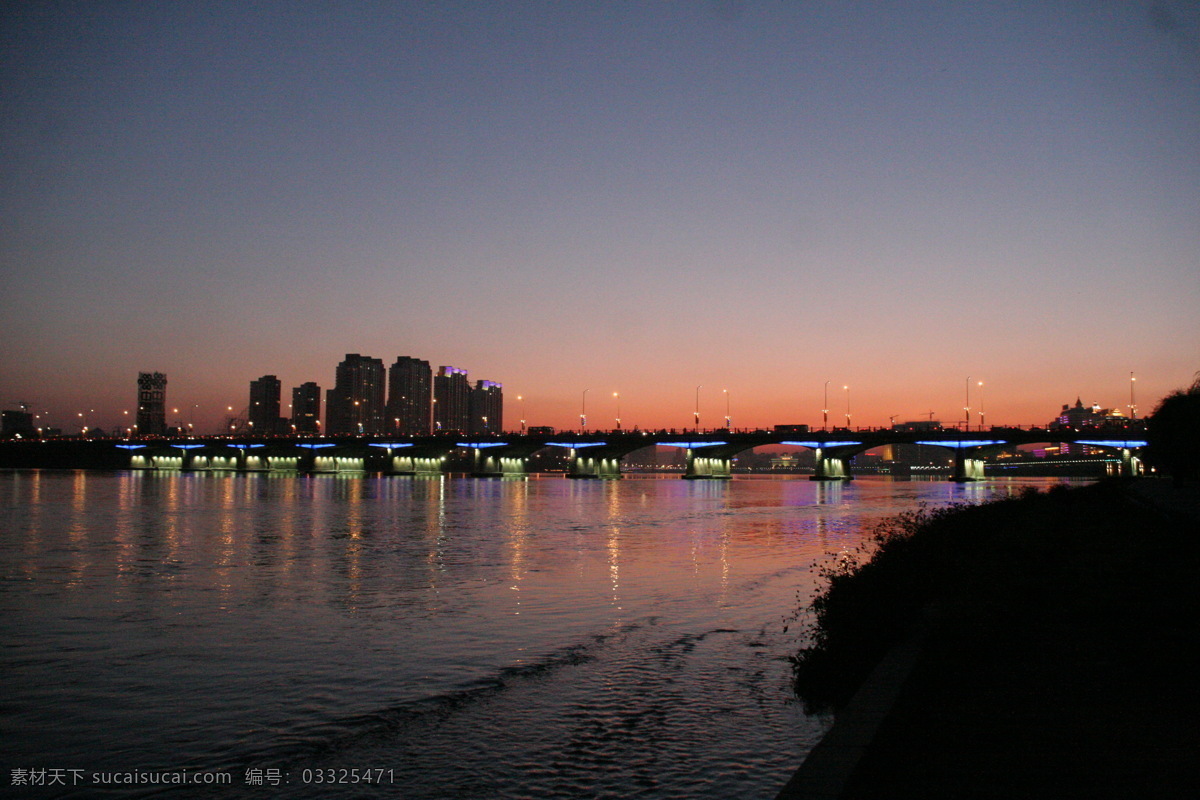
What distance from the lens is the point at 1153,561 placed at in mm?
22094

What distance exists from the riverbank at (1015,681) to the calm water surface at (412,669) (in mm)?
1789

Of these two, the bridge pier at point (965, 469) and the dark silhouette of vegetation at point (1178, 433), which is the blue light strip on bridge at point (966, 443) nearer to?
the bridge pier at point (965, 469)

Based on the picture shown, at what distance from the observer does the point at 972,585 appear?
1789 cm

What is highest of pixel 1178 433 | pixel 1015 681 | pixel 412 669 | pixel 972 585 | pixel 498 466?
pixel 1178 433

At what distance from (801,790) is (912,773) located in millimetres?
1467

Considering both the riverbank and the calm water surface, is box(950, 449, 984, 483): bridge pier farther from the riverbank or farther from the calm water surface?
the riverbank

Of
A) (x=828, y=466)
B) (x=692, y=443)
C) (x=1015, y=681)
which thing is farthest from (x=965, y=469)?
(x=1015, y=681)

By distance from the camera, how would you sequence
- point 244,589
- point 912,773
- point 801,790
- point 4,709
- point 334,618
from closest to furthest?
point 801,790
point 912,773
point 4,709
point 334,618
point 244,589

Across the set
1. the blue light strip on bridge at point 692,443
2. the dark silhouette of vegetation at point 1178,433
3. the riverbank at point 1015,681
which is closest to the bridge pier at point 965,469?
the blue light strip on bridge at point 692,443

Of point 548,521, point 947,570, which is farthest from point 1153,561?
point 548,521

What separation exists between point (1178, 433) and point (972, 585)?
64.8 m

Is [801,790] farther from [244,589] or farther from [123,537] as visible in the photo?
[123,537]

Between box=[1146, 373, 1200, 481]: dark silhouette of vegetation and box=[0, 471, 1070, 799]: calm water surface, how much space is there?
46881mm

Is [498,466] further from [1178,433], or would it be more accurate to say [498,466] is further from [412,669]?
[412,669]
